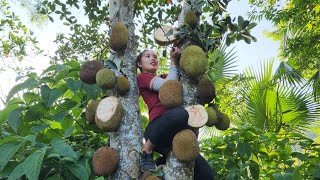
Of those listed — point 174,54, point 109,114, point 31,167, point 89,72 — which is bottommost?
point 31,167

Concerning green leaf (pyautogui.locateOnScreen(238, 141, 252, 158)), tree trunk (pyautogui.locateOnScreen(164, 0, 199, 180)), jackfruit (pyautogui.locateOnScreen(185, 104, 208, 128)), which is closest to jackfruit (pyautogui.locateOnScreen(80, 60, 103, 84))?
tree trunk (pyautogui.locateOnScreen(164, 0, 199, 180))

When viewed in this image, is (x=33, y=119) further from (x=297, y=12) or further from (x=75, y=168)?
(x=297, y=12)

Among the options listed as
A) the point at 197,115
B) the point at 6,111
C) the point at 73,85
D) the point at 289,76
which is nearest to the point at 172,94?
the point at 197,115

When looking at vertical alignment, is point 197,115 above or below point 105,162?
above

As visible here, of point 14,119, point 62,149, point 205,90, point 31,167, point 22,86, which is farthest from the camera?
point 22,86

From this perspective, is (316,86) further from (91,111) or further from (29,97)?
(29,97)

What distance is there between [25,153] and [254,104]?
2.85 metres

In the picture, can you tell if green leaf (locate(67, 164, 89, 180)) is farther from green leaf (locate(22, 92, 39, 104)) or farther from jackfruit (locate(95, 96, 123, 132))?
green leaf (locate(22, 92, 39, 104))

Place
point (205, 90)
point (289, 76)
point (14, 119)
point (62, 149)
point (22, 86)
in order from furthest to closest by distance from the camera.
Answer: point (289, 76), point (22, 86), point (14, 119), point (205, 90), point (62, 149)

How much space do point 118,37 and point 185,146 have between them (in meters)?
0.81

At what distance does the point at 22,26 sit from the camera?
623cm

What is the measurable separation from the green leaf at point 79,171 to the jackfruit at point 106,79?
1.54ft

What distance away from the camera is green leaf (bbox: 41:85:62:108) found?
211cm

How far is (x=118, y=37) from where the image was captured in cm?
220
